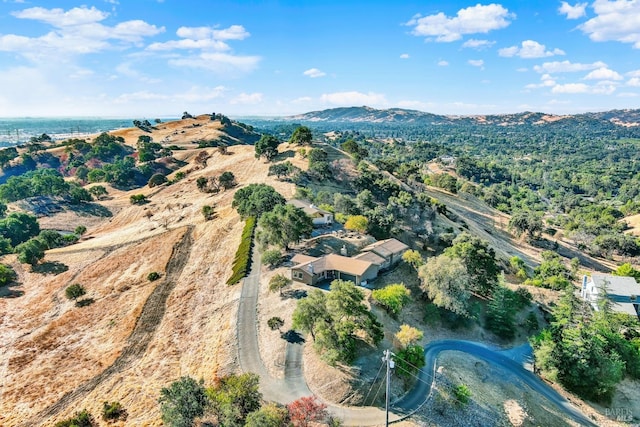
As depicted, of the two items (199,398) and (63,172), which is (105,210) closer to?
(63,172)

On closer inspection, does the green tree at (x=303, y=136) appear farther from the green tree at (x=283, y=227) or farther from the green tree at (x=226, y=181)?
the green tree at (x=283, y=227)

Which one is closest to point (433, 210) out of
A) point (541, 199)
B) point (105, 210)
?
point (105, 210)

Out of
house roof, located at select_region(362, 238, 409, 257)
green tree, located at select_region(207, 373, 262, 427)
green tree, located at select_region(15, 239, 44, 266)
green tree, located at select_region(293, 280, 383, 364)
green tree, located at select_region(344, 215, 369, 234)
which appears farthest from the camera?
green tree, located at select_region(15, 239, 44, 266)

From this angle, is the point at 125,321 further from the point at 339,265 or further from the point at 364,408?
the point at 364,408

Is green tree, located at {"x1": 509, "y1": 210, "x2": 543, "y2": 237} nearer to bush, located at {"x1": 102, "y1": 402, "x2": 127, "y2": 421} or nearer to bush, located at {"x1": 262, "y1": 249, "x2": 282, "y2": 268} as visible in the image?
bush, located at {"x1": 262, "y1": 249, "x2": 282, "y2": 268}

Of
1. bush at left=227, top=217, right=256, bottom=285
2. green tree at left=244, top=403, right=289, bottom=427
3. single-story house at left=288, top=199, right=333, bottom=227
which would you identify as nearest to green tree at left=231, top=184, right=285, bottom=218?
bush at left=227, top=217, right=256, bottom=285

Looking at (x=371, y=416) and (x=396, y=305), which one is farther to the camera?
(x=396, y=305)
